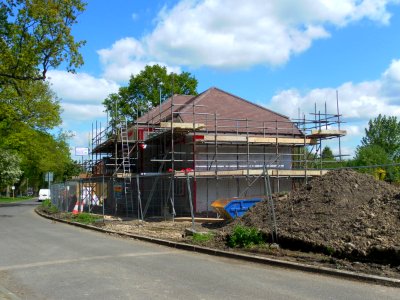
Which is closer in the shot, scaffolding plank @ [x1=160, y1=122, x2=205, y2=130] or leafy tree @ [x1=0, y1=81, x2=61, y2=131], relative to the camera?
scaffolding plank @ [x1=160, y1=122, x2=205, y2=130]

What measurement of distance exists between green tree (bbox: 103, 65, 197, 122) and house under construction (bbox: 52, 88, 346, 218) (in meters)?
22.0

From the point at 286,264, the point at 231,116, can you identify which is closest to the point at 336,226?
the point at 286,264

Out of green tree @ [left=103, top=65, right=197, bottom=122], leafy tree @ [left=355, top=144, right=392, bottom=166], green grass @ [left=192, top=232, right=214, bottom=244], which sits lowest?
green grass @ [left=192, top=232, right=214, bottom=244]

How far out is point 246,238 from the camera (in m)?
12.9

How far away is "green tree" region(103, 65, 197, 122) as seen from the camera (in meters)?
52.8

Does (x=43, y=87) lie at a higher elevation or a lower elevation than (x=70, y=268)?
higher

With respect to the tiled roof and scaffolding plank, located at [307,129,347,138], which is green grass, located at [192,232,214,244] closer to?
the tiled roof

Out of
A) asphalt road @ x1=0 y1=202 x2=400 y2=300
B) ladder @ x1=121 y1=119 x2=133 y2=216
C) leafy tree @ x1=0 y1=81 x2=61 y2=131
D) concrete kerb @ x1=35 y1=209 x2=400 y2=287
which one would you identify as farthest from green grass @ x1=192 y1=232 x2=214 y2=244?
leafy tree @ x1=0 y1=81 x2=61 y2=131

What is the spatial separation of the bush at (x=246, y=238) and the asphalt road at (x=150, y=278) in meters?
1.19

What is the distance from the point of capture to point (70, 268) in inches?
417

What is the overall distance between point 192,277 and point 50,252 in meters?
5.57

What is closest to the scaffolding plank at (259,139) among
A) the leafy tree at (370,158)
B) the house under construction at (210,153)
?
the house under construction at (210,153)

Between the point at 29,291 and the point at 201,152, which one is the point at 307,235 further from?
the point at 201,152

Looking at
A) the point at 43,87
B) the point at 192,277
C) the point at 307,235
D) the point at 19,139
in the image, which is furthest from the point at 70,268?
the point at 19,139
